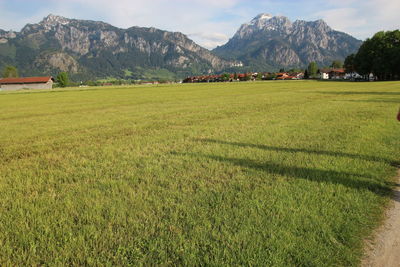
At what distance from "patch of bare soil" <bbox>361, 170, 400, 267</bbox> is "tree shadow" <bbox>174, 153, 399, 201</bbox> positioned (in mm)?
977

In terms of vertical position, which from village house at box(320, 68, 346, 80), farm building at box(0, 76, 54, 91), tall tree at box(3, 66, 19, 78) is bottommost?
farm building at box(0, 76, 54, 91)

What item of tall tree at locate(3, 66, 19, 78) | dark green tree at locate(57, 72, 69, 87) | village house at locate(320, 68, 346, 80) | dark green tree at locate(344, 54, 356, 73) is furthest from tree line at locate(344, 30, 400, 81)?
tall tree at locate(3, 66, 19, 78)

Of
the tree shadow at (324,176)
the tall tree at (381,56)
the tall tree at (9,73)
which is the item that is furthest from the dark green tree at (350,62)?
the tall tree at (9,73)

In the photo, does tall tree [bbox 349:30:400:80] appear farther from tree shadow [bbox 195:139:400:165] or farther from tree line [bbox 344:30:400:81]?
tree shadow [bbox 195:139:400:165]

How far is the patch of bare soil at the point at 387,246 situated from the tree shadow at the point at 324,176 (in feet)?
3.20

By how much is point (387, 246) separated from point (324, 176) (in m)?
2.42

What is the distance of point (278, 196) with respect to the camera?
4977 millimetres

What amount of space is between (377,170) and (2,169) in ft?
32.8

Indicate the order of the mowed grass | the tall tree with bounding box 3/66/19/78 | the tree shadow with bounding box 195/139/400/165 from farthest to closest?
the tall tree with bounding box 3/66/19/78, the tree shadow with bounding box 195/139/400/165, the mowed grass

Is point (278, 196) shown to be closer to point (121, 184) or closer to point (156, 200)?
point (156, 200)

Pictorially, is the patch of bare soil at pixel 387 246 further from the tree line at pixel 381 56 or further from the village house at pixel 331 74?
the village house at pixel 331 74

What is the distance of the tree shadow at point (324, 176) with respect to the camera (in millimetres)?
5453

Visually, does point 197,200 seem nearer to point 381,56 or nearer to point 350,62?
point 381,56

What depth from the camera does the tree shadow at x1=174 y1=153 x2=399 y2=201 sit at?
5.45 m
